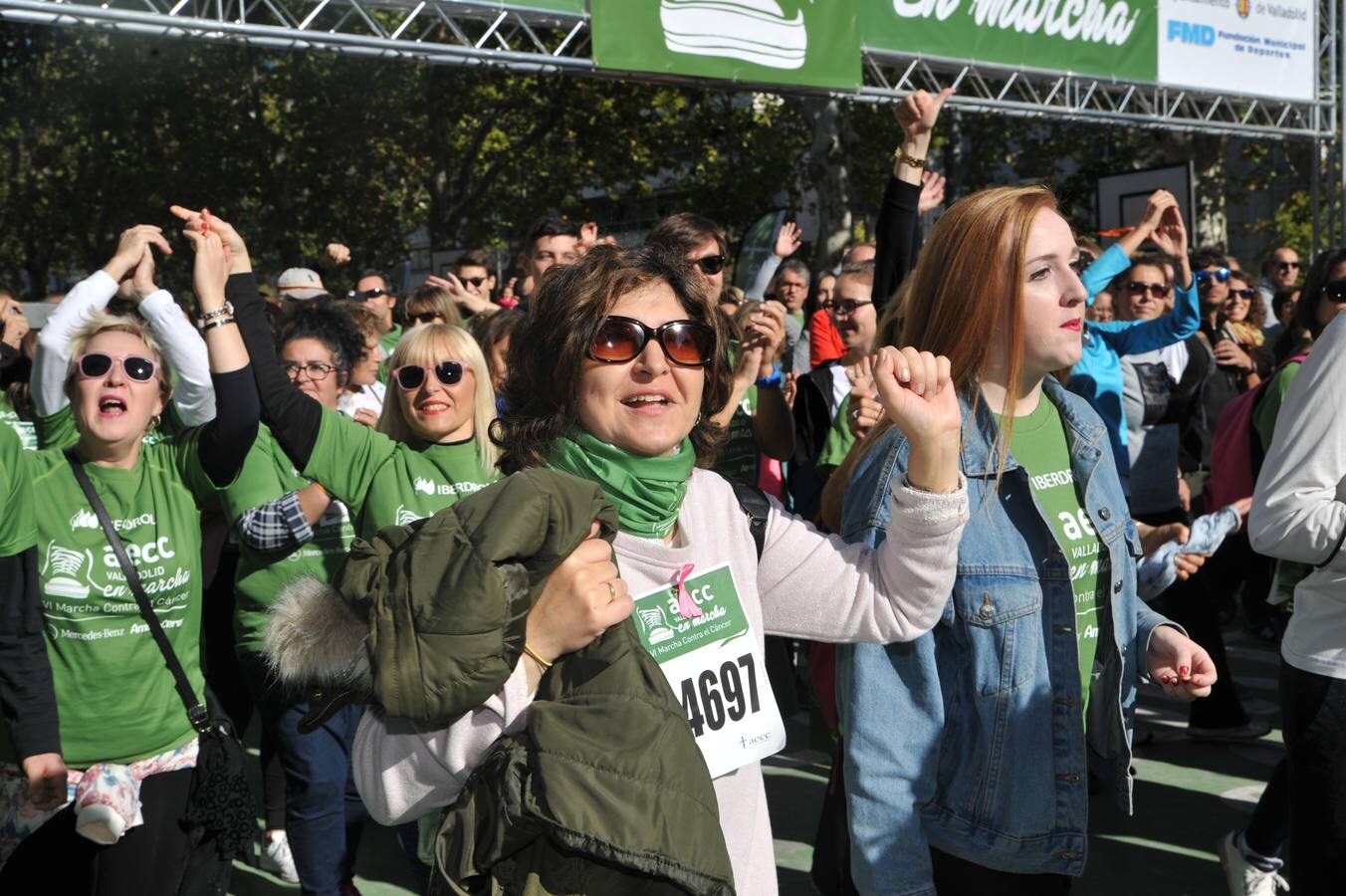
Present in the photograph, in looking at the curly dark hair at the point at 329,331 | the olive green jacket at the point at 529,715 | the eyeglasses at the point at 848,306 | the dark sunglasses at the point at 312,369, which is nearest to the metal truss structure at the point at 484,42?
the curly dark hair at the point at 329,331

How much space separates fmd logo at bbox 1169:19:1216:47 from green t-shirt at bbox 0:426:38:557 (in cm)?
1112

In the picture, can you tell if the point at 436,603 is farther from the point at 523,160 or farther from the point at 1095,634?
the point at 523,160

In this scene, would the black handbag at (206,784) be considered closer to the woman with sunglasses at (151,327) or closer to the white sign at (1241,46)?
the woman with sunglasses at (151,327)

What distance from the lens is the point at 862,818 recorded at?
2311 mm

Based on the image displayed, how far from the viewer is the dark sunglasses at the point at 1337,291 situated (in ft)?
13.1

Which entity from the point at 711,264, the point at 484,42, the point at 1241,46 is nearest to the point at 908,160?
the point at 711,264

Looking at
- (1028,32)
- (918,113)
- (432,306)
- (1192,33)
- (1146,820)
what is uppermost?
(1192,33)

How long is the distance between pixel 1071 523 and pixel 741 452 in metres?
2.57

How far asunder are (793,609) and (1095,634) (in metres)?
0.72

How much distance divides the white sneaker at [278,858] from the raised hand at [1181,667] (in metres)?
3.40

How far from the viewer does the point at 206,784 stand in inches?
131

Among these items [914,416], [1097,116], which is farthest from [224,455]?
[1097,116]

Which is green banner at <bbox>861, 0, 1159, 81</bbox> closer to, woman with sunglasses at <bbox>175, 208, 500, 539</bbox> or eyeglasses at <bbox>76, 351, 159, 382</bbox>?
woman with sunglasses at <bbox>175, 208, 500, 539</bbox>

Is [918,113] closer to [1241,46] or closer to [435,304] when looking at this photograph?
[435,304]
